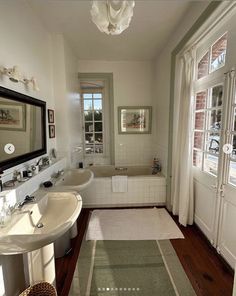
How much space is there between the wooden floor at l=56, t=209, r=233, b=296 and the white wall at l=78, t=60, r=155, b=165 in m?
1.95

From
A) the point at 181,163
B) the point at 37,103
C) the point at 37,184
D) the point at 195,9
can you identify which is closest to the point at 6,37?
the point at 37,103

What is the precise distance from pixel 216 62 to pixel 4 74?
6.88 feet

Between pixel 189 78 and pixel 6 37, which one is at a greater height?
pixel 6 37

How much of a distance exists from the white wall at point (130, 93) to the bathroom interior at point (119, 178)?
0.21 m

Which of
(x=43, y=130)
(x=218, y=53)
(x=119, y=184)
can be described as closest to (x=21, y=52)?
(x=43, y=130)

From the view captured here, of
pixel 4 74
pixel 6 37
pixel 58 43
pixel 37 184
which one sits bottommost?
pixel 37 184

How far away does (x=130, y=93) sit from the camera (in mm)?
3707

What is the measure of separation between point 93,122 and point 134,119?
0.93 meters

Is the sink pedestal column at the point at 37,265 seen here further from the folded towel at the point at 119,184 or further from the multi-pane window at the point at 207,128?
the multi-pane window at the point at 207,128

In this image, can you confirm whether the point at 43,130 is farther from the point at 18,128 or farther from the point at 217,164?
the point at 217,164

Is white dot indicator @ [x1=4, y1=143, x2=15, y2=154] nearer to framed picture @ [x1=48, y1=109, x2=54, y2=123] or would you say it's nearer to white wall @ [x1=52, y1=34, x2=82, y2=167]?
framed picture @ [x1=48, y1=109, x2=54, y2=123]

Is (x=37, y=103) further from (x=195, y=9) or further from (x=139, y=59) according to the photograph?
(x=139, y=59)

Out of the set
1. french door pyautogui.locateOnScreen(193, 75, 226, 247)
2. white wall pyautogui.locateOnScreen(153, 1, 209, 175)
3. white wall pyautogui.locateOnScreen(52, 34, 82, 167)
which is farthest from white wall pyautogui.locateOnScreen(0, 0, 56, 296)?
french door pyautogui.locateOnScreen(193, 75, 226, 247)

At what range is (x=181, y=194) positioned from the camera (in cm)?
230
